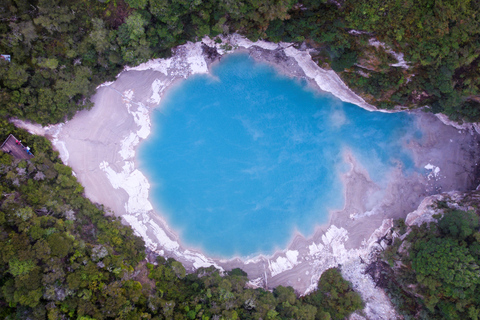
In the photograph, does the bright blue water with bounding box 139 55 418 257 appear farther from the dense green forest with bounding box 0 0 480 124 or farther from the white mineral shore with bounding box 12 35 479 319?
the dense green forest with bounding box 0 0 480 124

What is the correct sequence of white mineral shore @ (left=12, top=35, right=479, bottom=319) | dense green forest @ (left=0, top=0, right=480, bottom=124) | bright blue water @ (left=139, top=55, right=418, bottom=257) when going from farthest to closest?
1. bright blue water @ (left=139, top=55, right=418, bottom=257)
2. white mineral shore @ (left=12, top=35, right=479, bottom=319)
3. dense green forest @ (left=0, top=0, right=480, bottom=124)

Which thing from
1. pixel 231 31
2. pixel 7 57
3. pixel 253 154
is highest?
pixel 7 57

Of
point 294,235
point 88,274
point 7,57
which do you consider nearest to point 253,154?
point 294,235

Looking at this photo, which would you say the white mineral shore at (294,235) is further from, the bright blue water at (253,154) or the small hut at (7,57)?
the small hut at (7,57)

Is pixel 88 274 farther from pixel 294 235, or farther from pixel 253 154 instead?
pixel 294 235

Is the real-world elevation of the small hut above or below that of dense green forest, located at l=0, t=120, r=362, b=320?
above

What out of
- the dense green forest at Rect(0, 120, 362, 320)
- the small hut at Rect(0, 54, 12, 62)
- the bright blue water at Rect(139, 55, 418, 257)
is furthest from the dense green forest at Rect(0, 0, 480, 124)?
the dense green forest at Rect(0, 120, 362, 320)
